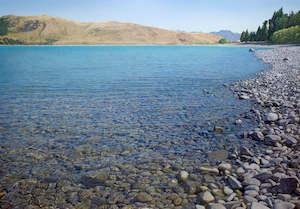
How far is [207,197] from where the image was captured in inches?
226

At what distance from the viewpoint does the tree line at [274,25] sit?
140m

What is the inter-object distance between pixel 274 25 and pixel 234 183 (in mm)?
190878

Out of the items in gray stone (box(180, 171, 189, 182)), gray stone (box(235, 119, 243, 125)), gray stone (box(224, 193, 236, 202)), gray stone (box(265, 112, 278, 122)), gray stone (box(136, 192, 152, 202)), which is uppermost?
gray stone (box(265, 112, 278, 122))

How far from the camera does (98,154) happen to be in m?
8.64

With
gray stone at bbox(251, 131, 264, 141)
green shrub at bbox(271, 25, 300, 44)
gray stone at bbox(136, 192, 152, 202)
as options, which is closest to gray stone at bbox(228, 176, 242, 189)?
gray stone at bbox(136, 192, 152, 202)

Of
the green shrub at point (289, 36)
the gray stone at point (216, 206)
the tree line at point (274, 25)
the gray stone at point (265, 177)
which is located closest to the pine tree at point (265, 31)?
the tree line at point (274, 25)

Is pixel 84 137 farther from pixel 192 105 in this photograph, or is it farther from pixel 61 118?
pixel 192 105

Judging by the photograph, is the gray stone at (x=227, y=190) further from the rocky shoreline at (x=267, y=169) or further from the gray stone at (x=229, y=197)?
the gray stone at (x=229, y=197)

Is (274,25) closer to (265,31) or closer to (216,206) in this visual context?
(265,31)

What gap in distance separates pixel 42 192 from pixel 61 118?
284 inches

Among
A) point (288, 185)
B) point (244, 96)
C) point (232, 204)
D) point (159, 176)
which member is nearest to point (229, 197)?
point (232, 204)

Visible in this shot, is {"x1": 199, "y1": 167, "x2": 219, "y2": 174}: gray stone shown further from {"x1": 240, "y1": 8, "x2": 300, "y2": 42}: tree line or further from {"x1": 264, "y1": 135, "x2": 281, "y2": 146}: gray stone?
{"x1": 240, "y1": 8, "x2": 300, "y2": 42}: tree line

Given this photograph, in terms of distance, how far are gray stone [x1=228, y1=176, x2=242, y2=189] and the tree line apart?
549ft

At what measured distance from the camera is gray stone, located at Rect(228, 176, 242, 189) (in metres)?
6.04
